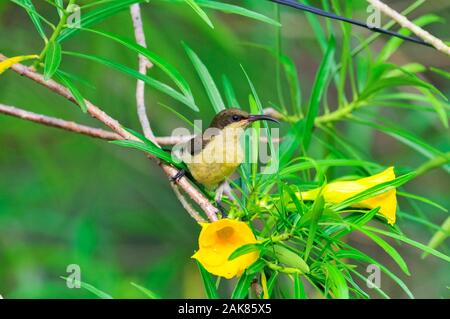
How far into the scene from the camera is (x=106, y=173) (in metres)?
4.34

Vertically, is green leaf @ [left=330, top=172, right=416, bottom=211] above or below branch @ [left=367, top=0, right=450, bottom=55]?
below

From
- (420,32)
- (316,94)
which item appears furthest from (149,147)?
(420,32)

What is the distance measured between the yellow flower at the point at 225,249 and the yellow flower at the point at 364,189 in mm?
274

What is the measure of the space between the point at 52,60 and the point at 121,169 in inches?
114

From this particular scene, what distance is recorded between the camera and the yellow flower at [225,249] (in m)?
1.77

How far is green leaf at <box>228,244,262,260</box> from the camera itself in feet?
5.65

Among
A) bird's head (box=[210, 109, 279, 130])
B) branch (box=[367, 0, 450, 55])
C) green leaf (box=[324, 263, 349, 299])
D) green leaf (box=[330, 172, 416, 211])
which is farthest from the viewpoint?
bird's head (box=[210, 109, 279, 130])

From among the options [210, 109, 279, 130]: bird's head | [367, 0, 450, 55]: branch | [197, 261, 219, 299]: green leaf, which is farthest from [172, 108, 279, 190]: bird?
[367, 0, 450, 55]: branch

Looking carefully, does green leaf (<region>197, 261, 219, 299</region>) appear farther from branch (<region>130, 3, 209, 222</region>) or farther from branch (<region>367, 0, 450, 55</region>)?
branch (<region>367, 0, 450, 55</region>)

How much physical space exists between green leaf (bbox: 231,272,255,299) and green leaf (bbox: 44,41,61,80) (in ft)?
2.35

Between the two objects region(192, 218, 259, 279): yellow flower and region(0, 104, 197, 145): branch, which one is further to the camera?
region(0, 104, 197, 145): branch

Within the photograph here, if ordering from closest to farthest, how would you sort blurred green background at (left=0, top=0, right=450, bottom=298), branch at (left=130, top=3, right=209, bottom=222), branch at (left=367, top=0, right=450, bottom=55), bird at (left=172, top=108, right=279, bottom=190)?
branch at (left=367, top=0, right=450, bottom=55) → branch at (left=130, top=3, right=209, bottom=222) → bird at (left=172, top=108, right=279, bottom=190) → blurred green background at (left=0, top=0, right=450, bottom=298)

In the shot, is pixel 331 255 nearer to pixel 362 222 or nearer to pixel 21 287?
→ pixel 362 222
